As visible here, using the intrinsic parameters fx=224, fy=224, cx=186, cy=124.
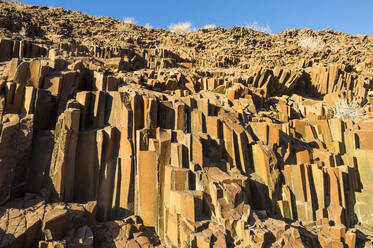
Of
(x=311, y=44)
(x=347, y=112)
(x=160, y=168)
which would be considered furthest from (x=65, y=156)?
(x=311, y=44)

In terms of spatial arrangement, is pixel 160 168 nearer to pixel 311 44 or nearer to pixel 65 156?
pixel 65 156

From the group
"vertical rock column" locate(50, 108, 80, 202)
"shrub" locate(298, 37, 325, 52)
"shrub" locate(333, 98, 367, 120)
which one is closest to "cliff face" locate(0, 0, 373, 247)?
"vertical rock column" locate(50, 108, 80, 202)

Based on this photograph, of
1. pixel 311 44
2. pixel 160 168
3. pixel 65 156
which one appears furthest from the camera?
pixel 311 44

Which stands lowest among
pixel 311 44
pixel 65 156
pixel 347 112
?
pixel 65 156

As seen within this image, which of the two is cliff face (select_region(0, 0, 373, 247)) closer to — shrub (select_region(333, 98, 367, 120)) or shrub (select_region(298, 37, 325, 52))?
shrub (select_region(333, 98, 367, 120))

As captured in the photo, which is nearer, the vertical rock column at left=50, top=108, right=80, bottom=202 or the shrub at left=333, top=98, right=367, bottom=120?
the vertical rock column at left=50, top=108, right=80, bottom=202

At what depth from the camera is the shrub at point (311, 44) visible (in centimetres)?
2329

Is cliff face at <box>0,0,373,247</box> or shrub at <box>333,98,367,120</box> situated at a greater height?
shrub at <box>333,98,367,120</box>

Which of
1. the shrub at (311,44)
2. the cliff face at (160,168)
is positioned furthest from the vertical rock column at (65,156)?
the shrub at (311,44)

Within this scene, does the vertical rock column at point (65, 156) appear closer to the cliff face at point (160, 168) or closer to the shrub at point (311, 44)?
the cliff face at point (160, 168)

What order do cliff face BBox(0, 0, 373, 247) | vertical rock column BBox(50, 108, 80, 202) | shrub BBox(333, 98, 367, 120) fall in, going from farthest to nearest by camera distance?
shrub BBox(333, 98, 367, 120), vertical rock column BBox(50, 108, 80, 202), cliff face BBox(0, 0, 373, 247)

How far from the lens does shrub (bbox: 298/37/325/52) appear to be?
76.4 feet

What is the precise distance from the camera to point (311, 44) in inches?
934

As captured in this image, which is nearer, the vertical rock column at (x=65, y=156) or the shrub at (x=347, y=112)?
the vertical rock column at (x=65, y=156)
